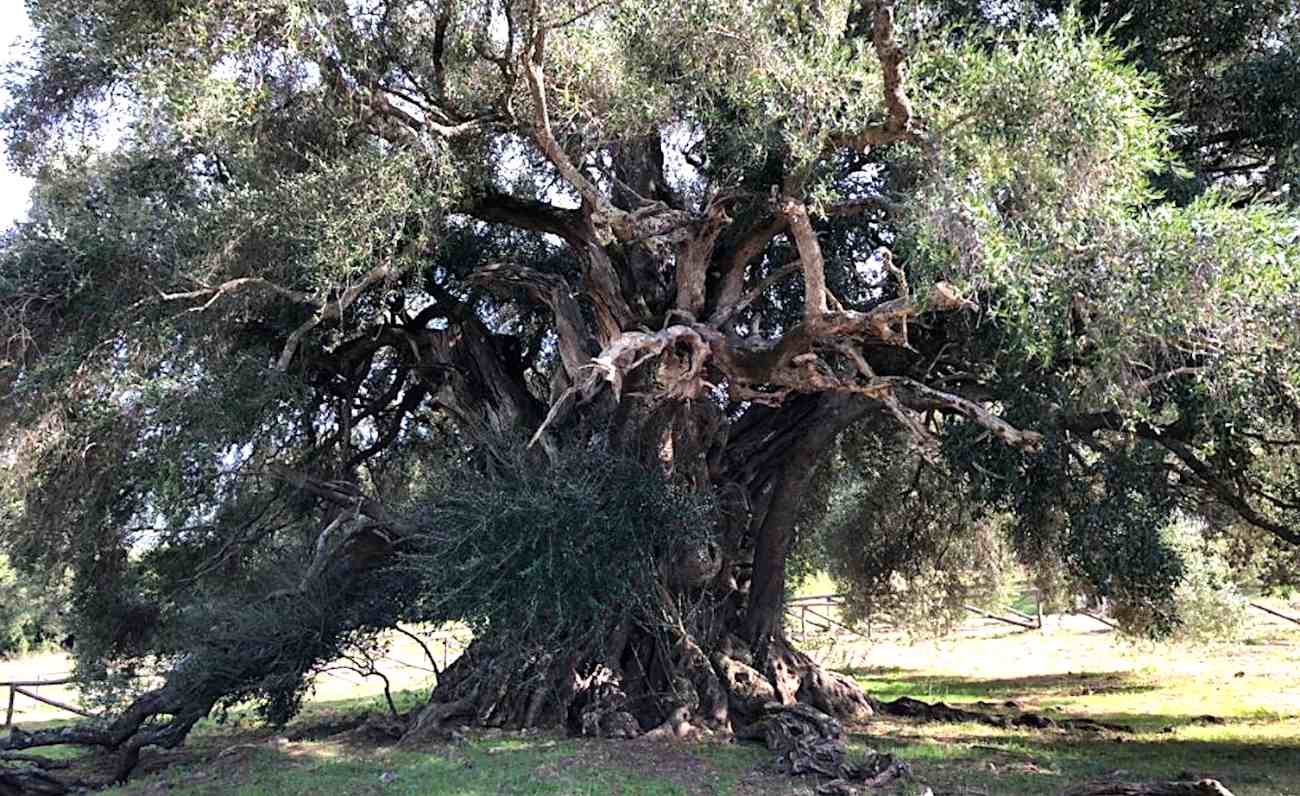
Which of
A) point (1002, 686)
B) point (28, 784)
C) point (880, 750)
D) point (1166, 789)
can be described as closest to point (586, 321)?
point (880, 750)

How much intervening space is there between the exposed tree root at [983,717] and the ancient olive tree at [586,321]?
1679 mm

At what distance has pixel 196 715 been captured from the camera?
1090 cm

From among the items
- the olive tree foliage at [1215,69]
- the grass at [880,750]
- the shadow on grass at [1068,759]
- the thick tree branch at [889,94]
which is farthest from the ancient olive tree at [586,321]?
the shadow on grass at [1068,759]

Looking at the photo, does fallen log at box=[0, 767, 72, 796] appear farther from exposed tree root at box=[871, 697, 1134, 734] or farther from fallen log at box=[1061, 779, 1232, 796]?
exposed tree root at box=[871, 697, 1134, 734]

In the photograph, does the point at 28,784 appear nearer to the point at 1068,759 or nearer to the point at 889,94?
the point at 889,94

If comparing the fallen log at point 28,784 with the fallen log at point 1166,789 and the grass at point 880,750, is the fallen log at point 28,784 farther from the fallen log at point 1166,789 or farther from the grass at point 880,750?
the fallen log at point 1166,789

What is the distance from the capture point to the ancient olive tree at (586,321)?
7781 mm

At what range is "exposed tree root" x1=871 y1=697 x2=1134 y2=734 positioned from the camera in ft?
42.7

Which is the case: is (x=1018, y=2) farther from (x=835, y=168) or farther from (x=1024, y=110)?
(x=1024, y=110)

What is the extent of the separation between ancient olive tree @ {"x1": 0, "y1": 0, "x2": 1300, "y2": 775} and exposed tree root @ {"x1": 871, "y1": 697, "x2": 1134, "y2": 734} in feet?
5.51

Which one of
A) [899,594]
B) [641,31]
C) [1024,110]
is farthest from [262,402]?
[899,594]

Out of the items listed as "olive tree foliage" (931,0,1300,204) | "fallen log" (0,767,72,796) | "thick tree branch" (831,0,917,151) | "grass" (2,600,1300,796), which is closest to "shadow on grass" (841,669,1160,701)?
"grass" (2,600,1300,796)

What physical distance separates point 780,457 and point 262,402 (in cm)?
652

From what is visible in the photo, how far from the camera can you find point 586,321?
13.1 metres
